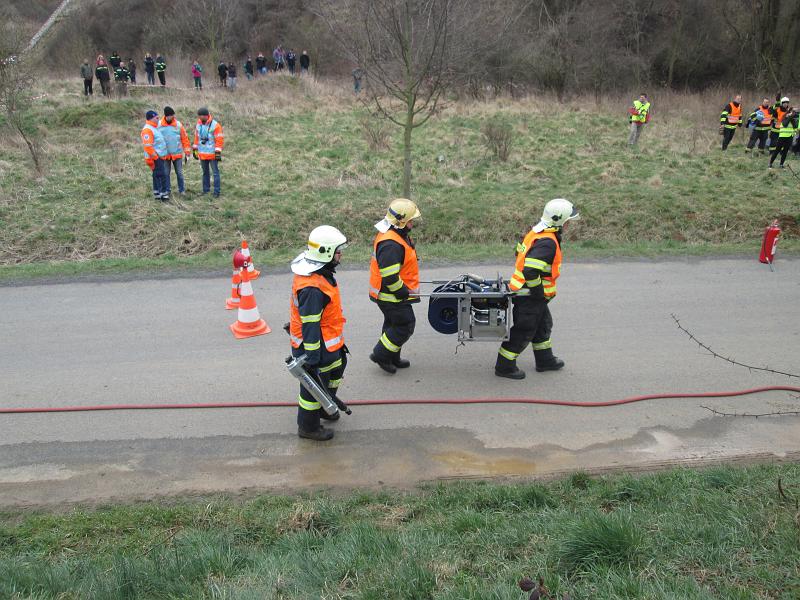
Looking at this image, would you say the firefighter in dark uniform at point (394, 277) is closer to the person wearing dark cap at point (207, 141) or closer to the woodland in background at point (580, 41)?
the person wearing dark cap at point (207, 141)

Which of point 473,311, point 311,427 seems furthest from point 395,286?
point 311,427

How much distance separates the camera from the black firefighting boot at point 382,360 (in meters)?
7.12

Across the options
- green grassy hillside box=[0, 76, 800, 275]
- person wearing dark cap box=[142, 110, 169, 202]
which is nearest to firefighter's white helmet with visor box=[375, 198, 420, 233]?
green grassy hillside box=[0, 76, 800, 275]

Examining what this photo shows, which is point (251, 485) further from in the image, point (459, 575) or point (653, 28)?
point (653, 28)

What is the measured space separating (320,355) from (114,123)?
764 inches

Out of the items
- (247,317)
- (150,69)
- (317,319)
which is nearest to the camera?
(317,319)

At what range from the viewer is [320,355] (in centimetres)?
561

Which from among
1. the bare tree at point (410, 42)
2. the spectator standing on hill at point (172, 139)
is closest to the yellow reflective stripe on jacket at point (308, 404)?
the bare tree at point (410, 42)

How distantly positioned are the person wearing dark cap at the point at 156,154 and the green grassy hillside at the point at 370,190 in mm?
374

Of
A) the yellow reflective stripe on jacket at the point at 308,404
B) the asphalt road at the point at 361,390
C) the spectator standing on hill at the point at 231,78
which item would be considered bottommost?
the asphalt road at the point at 361,390

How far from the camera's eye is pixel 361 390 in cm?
688

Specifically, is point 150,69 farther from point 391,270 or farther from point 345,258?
point 391,270

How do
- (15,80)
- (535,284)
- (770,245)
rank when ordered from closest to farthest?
1. (535,284)
2. (770,245)
3. (15,80)

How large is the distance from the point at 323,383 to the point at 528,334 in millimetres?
2268
